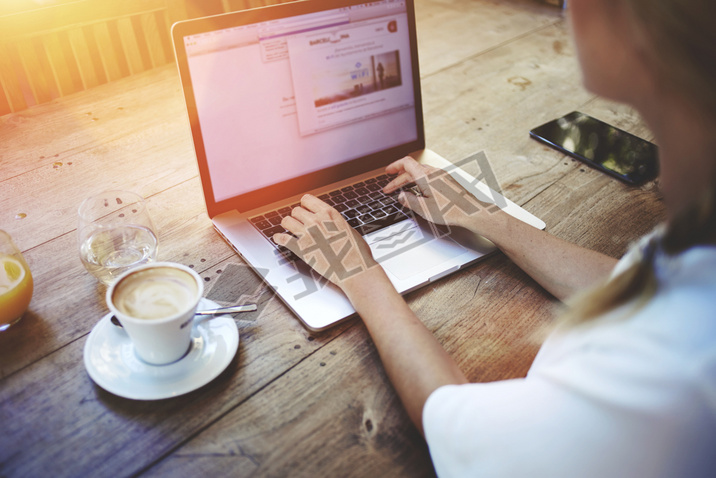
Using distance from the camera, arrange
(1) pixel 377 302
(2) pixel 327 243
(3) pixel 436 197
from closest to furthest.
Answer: (1) pixel 377 302 < (2) pixel 327 243 < (3) pixel 436 197

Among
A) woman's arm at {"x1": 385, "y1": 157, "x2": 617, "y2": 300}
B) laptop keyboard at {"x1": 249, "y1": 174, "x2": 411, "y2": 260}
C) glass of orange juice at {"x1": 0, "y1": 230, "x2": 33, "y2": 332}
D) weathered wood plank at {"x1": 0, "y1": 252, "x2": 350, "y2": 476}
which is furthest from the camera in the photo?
laptop keyboard at {"x1": 249, "y1": 174, "x2": 411, "y2": 260}

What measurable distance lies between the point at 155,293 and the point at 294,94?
451mm

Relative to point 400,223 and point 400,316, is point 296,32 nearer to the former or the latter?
point 400,223

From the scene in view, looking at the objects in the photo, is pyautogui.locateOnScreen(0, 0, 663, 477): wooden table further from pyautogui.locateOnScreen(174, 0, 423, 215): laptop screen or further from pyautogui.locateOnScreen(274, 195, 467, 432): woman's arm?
pyautogui.locateOnScreen(174, 0, 423, 215): laptop screen

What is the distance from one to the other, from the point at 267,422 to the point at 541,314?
41cm

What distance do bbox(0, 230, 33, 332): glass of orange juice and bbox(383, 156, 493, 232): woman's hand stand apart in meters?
0.58

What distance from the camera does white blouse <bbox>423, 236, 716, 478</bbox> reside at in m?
0.39

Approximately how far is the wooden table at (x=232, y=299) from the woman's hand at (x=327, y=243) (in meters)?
0.08

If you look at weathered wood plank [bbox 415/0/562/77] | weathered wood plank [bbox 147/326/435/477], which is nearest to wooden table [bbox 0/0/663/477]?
weathered wood plank [bbox 147/326/435/477]

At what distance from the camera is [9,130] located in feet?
3.79

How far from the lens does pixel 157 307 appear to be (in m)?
0.57

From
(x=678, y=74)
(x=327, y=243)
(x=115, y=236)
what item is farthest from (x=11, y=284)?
Result: (x=678, y=74)

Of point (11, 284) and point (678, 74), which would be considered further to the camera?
point (11, 284)

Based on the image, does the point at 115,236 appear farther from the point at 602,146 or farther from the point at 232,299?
the point at 602,146
